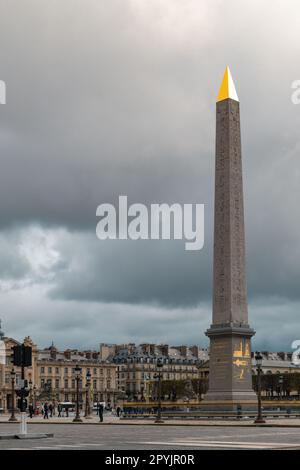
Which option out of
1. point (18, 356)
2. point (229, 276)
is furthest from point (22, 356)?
point (229, 276)

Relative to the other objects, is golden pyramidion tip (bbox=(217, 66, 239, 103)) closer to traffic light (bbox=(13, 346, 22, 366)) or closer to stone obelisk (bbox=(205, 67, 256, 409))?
stone obelisk (bbox=(205, 67, 256, 409))

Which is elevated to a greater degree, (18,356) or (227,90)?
(227,90)

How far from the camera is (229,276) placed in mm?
53562

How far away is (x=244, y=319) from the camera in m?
55.1

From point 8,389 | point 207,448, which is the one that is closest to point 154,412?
point 207,448

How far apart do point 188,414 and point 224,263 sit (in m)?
11.1

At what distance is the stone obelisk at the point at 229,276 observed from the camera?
53938mm

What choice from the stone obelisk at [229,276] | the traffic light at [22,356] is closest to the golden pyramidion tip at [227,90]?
the stone obelisk at [229,276]

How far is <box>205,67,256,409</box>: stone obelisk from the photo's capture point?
177 feet

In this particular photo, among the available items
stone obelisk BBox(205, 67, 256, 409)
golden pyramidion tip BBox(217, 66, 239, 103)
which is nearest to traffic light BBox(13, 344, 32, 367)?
stone obelisk BBox(205, 67, 256, 409)

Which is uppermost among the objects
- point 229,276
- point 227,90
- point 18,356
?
point 227,90

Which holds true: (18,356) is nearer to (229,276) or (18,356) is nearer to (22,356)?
(22,356)

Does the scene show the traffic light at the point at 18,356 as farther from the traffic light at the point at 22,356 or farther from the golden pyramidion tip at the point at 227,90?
the golden pyramidion tip at the point at 227,90
